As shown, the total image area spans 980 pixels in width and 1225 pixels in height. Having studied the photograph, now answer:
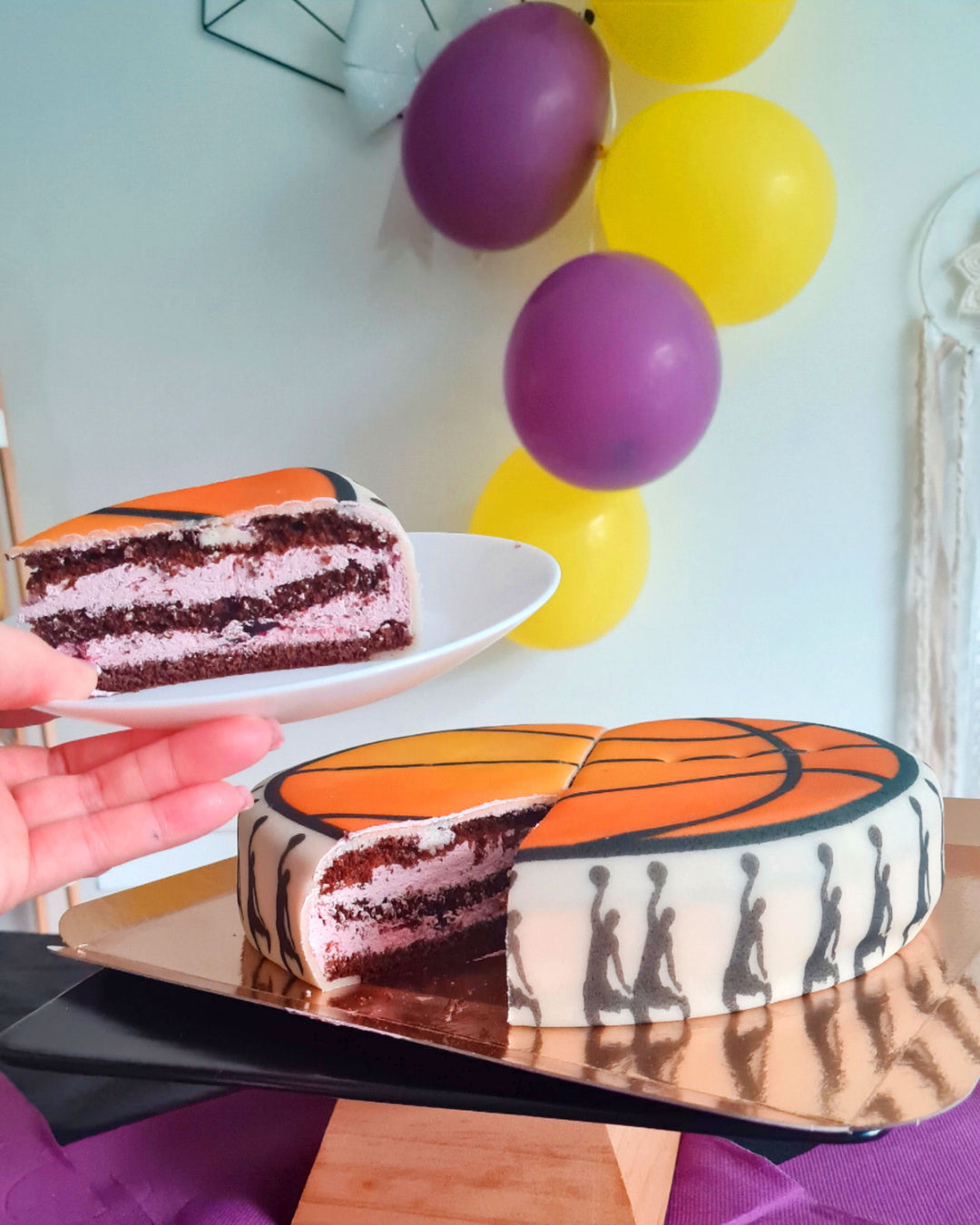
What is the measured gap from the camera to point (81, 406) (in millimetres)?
3350

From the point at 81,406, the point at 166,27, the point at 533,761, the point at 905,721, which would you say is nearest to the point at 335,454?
the point at 81,406

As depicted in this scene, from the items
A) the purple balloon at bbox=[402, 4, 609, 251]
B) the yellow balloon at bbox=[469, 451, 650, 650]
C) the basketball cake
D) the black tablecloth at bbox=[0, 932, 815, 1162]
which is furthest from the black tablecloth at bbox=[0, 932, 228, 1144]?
the purple balloon at bbox=[402, 4, 609, 251]

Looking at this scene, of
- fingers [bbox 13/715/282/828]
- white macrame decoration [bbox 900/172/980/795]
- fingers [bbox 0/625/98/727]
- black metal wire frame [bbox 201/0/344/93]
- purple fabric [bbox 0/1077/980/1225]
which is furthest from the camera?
black metal wire frame [bbox 201/0/344/93]

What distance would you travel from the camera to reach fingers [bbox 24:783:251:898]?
3.83ft

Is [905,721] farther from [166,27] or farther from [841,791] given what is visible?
[166,27]

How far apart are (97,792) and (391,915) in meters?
0.57

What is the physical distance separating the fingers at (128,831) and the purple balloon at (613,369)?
1206 millimetres

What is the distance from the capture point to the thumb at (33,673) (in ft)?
3.43

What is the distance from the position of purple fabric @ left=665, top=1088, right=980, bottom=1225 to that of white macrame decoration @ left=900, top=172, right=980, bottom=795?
152 cm

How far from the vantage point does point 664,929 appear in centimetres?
131

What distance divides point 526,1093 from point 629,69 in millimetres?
2626

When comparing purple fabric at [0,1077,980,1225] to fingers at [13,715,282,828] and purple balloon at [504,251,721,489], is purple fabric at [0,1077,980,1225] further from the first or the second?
purple balloon at [504,251,721,489]

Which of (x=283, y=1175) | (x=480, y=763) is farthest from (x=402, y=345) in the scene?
(x=283, y=1175)

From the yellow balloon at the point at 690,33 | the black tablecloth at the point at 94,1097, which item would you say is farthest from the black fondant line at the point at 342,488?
the yellow balloon at the point at 690,33
